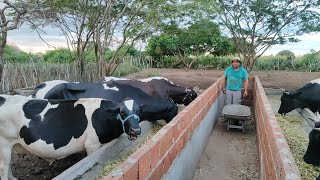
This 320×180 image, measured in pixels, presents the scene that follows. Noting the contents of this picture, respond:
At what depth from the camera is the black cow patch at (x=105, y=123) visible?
4.91 meters

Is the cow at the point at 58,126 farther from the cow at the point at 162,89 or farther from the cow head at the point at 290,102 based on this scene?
the cow head at the point at 290,102

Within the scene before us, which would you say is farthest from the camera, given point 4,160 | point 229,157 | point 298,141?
point 229,157

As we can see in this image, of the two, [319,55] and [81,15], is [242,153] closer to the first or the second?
[81,15]

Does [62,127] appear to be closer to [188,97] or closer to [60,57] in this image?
[188,97]

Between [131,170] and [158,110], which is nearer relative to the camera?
[131,170]

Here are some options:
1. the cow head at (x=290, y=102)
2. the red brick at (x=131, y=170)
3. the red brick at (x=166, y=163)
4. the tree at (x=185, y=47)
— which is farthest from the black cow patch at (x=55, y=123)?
the tree at (x=185, y=47)

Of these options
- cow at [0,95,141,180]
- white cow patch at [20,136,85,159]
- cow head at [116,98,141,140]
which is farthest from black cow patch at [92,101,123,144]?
white cow patch at [20,136,85,159]

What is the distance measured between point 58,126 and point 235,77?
4.82 meters

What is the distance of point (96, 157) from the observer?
4426mm

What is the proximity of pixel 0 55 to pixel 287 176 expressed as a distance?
7.94 metres

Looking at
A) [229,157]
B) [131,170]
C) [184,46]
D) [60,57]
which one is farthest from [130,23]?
[60,57]

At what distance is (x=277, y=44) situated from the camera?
19969 mm

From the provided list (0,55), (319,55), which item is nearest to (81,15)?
(0,55)

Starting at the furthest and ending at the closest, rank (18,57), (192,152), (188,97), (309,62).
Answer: (18,57) → (309,62) → (188,97) → (192,152)
